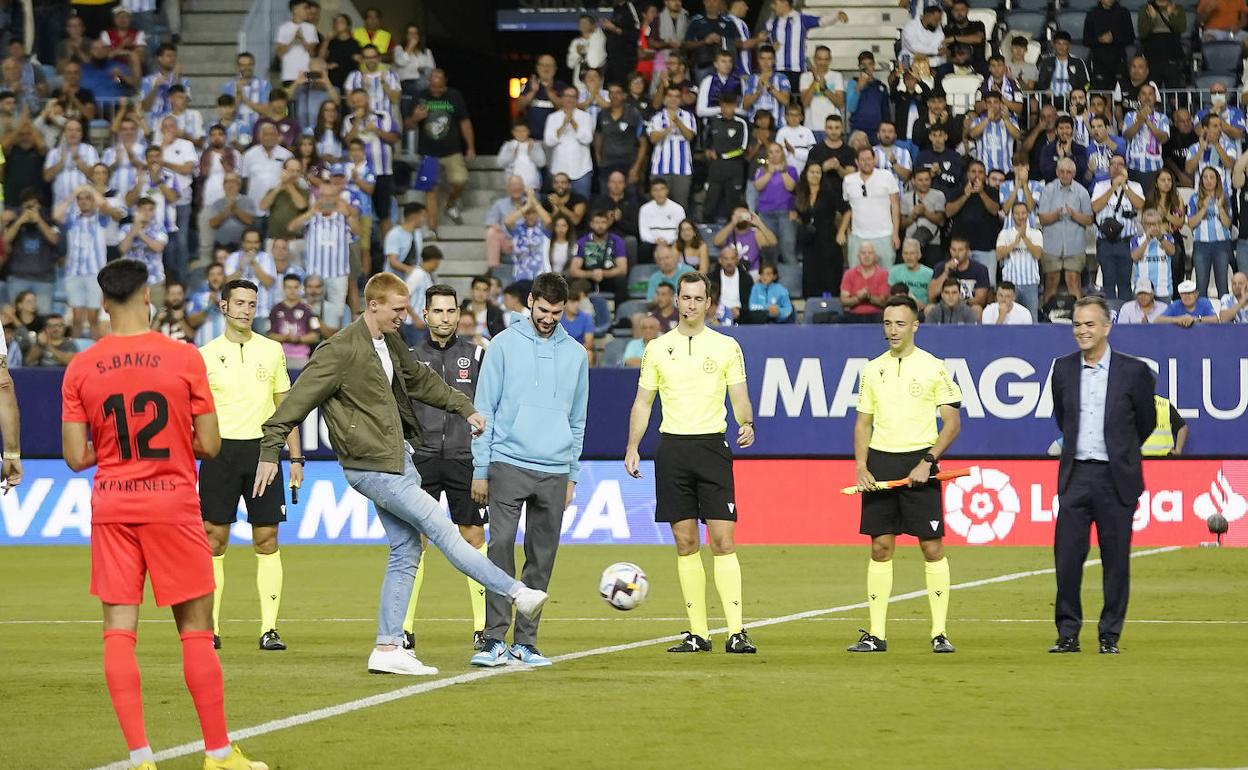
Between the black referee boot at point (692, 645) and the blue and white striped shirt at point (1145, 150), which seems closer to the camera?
the black referee boot at point (692, 645)

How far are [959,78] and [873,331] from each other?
18.2ft

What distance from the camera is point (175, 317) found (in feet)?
76.1

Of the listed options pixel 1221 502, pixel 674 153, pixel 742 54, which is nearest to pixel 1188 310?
pixel 1221 502

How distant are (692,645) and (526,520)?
5.04ft

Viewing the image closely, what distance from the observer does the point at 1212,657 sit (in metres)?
11.6

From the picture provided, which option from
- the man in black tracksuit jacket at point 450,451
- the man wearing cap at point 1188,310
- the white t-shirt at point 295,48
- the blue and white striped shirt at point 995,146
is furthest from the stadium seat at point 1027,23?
the man in black tracksuit jacket at point 450,451

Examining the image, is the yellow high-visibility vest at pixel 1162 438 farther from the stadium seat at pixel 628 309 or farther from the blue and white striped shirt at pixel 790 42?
the blue and white striped shirt at pixel 790 42

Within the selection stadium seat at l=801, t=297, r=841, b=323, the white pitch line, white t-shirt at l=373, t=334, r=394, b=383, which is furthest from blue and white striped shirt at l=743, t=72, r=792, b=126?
white t-shirt at l=373, t=334, r=394, b=383

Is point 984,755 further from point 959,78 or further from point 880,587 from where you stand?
point 959,78

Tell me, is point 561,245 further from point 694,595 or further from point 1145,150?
point 694,595

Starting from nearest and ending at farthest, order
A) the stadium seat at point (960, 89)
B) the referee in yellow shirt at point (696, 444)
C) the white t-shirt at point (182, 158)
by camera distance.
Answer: the referee in yellow shirt at point (696, 444)
the stadium seat at point (960, 89)
the white t-shirt at point (182, 158)

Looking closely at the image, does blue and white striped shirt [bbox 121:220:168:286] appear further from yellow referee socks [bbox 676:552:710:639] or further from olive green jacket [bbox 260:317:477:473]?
olive green jacket [bbox 260:317:477:473]

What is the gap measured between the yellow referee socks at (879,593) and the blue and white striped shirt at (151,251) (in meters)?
15.0

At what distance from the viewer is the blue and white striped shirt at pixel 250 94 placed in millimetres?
26359
